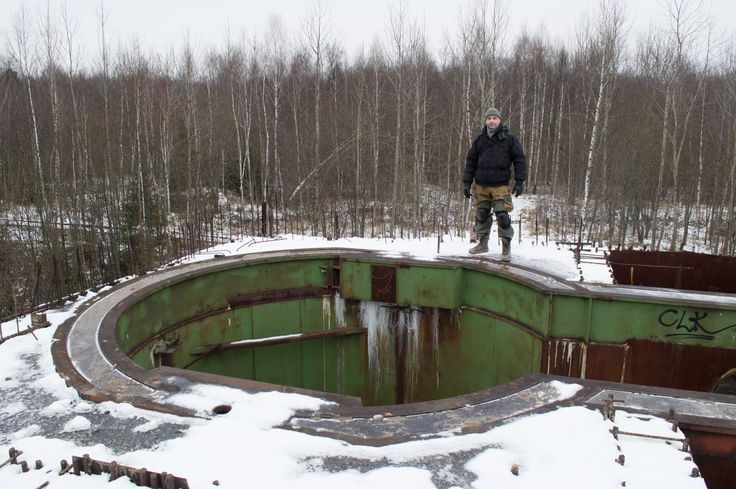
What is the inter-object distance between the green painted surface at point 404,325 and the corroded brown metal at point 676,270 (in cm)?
168

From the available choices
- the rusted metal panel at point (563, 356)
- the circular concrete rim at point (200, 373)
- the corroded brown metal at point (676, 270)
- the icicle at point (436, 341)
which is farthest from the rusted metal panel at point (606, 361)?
the icicle at point (436, 341)

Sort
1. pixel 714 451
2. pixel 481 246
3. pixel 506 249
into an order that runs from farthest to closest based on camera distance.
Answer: pixel 481 246, pixel 506 249, pixel 714 451

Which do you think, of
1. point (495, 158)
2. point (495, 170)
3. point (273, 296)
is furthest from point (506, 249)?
point (273, 296)

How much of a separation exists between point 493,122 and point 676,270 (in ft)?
12.0

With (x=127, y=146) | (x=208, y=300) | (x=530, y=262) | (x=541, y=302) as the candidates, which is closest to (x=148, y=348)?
(x=208, y=300)

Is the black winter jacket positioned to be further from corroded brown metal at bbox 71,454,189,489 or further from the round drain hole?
corroded brown metal at bbox 71,454,189,489

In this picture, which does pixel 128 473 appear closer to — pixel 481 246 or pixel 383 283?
pixel 383 283

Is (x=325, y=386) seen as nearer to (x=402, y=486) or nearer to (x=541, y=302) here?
(x=541, y=302)

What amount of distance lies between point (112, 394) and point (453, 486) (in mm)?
2608

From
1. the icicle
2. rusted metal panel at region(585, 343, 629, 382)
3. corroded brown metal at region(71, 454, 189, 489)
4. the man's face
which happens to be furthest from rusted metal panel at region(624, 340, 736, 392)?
corroded brown metal at region(71, 454, 189, 489)

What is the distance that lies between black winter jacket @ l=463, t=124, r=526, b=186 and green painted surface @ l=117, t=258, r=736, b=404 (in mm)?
1400

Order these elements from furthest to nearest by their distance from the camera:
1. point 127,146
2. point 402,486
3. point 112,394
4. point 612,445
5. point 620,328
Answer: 1. point 127,146
2. point 620,328
3. point 112,394
4. point 612,445
5. point 402,486

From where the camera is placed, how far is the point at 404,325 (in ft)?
26.8

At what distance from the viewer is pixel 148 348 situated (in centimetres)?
621
